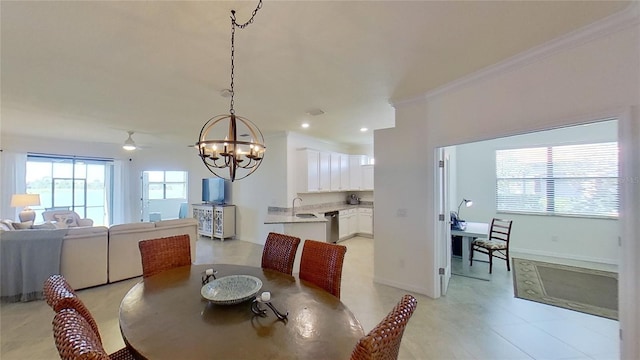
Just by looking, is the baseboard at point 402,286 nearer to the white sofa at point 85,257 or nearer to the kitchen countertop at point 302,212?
the kitchen countertop at point 302,212

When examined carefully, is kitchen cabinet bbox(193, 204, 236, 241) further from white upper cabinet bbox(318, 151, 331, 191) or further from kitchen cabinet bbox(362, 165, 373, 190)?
kitchen cabinet bbox(362, 165, 373, 190)

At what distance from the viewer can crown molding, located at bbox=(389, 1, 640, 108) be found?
171 cm

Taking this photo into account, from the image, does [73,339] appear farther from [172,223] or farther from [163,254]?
[172,223]

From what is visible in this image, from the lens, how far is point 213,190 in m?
6.95

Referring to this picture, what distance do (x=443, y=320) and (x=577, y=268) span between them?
3.41 metres

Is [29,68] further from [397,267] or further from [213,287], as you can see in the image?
[397,267]

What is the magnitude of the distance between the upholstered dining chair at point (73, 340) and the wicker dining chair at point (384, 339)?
786mm

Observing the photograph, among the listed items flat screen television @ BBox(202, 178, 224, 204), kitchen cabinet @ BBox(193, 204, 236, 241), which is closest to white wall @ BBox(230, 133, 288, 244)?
kitchen cabinet @ BBox(193, 204, 236, 241)

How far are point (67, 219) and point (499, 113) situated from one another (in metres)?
8.14

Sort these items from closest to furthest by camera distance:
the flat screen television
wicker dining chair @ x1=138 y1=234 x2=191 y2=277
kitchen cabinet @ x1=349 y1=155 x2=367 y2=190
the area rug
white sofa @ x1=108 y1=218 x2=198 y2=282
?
wicker dining chair @ x1=138 y1=234 x2=191 y2=277
the area rug
white sofa @ x1=108 y1=218 x2=198 y2=282
the flat screen television
kitchen cabinet @ x1=349 y1=155 x2=367 y2=190

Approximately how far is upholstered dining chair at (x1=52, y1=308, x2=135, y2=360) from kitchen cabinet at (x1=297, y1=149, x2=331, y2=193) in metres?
4.87

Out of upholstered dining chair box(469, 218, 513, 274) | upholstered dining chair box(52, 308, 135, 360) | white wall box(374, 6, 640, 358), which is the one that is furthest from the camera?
upholstered dining chair box(469, 218, 513, 274)

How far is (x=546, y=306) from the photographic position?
302cm

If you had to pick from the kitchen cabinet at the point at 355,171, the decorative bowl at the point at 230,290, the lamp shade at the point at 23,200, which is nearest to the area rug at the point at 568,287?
the decorative bowl at the point at 230,290
